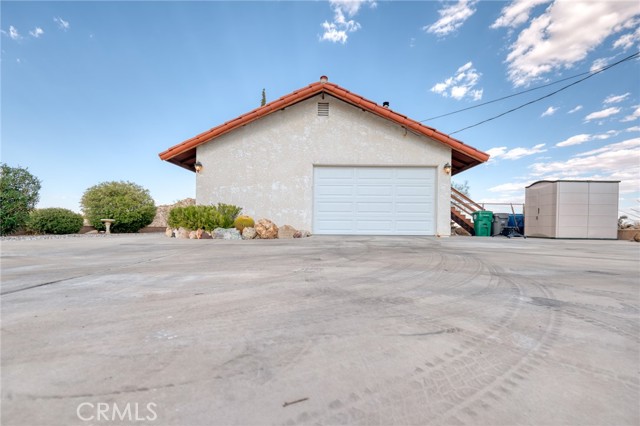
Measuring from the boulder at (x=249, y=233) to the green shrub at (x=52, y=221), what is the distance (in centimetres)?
798

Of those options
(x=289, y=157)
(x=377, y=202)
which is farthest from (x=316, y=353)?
(x=289, y=157)

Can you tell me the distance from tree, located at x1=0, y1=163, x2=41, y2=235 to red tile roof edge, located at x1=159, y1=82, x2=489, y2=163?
20.8 ft

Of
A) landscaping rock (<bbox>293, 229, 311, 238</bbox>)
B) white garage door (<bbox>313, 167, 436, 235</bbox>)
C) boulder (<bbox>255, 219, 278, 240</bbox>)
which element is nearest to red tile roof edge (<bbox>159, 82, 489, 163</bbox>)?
white garage door (<bbox>313, 167, 436, 235</bbox>)

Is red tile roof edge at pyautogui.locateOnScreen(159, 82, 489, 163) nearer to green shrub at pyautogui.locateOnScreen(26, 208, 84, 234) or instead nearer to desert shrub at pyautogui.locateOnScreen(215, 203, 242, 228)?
desert shrub at pyautogui.locateOnScreen(215, 203, 242, 228)

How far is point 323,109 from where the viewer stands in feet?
32.1

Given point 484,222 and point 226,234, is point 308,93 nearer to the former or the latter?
point 226,234

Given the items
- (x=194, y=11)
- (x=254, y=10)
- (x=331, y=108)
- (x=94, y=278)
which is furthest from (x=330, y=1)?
(x=94, y=278)

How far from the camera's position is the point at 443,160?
9.43 metres

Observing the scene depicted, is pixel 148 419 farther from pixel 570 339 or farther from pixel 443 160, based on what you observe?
pixel 443 160

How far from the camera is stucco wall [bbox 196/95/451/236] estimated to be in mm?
9531

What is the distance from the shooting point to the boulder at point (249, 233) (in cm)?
780

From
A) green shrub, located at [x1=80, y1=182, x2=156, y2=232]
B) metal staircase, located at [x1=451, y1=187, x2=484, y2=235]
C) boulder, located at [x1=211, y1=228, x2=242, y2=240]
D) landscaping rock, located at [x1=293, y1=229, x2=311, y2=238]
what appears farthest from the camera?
metal staircase, located at [x1=451, y1=187, x2=484, y2=235]

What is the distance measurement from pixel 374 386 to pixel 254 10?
14.0 meters

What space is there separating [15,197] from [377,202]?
1403cm
